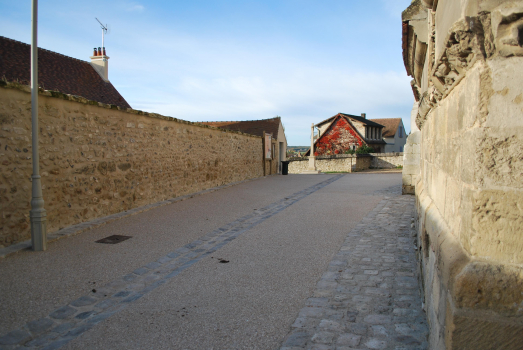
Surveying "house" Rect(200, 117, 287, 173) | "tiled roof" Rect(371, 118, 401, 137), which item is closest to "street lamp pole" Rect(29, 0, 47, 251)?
"house" Rect(200, 117, 287, 173)

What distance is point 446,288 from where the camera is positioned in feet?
5.94

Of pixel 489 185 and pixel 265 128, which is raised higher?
pixel 265 128

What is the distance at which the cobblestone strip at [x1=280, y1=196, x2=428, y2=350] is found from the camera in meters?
2.76

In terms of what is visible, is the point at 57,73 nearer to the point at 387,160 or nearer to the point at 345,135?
the point at 387,160

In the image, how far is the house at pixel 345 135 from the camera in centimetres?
4181

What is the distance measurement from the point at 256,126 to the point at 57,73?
531 inches

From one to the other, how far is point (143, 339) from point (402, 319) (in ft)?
7.00

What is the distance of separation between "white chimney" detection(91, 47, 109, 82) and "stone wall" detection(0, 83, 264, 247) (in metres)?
10.8

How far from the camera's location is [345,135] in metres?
42.4

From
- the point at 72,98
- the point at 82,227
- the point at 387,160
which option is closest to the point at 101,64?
the point at 72,98

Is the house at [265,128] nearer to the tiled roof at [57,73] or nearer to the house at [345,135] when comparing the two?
the tiled roof at [57,73]

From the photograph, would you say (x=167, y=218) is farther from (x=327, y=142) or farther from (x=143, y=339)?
(x=327, y=142)

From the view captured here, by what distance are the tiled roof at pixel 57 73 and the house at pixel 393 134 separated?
Result: 38027 millimetres

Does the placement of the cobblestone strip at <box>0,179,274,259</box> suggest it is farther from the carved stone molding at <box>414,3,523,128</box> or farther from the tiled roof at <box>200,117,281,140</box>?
the tiled roof at <box>200,117,281,140</box>
